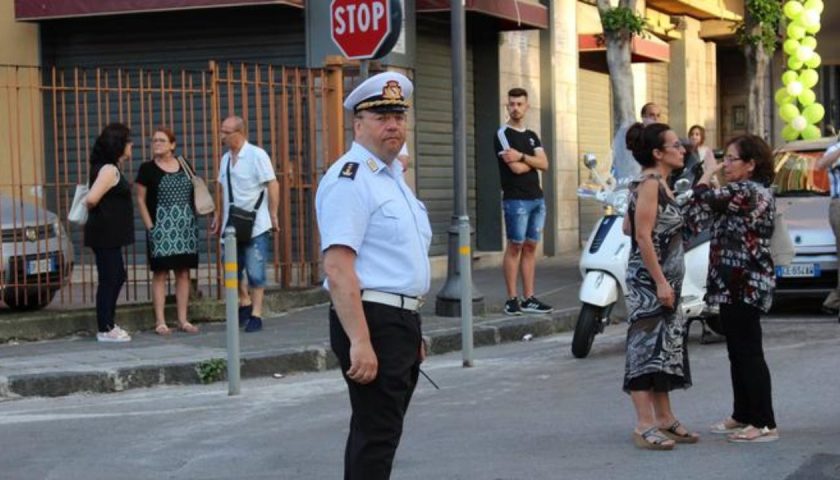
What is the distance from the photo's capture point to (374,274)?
4719 millimetres

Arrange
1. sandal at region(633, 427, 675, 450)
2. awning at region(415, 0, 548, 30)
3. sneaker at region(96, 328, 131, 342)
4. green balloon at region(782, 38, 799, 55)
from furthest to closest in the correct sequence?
green balloon at region(782, 38, 799, 55) < awning at region(415, 0, 548, 30) < sneaker at region(96, 328, 131, 342) < sandal at region(633, 427, 675, 450)

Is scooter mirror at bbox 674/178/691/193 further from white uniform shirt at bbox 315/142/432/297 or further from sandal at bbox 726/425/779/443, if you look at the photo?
white uniform shirt at bbox 315/142/432/297

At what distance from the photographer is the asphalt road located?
668 centimetres

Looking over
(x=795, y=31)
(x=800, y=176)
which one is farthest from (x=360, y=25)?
(x=795, y=31)

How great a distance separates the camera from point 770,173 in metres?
7.31

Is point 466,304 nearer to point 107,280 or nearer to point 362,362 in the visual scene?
point 107,280

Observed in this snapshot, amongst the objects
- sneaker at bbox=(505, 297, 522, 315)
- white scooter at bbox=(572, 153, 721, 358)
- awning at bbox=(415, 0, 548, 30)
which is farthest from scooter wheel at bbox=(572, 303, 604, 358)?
awning at bbox=(415, 0, 548, 30)

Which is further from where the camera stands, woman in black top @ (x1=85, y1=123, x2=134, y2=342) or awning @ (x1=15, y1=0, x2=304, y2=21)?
awning @ (x1=15, y1=0, x2=304, y2=21)

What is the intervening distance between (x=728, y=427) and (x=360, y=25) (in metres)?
5.10

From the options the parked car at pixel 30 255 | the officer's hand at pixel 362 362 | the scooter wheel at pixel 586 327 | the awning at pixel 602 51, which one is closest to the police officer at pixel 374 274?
the officer's hand at pixel 362 362

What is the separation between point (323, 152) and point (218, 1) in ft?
8.29

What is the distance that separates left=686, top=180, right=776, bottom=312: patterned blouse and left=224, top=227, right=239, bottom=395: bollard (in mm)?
3246

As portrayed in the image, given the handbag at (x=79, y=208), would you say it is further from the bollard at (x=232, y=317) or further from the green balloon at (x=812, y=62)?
the green balloon at (x=812, y=62)

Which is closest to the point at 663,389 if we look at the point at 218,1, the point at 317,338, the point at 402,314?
the point at 402,314
